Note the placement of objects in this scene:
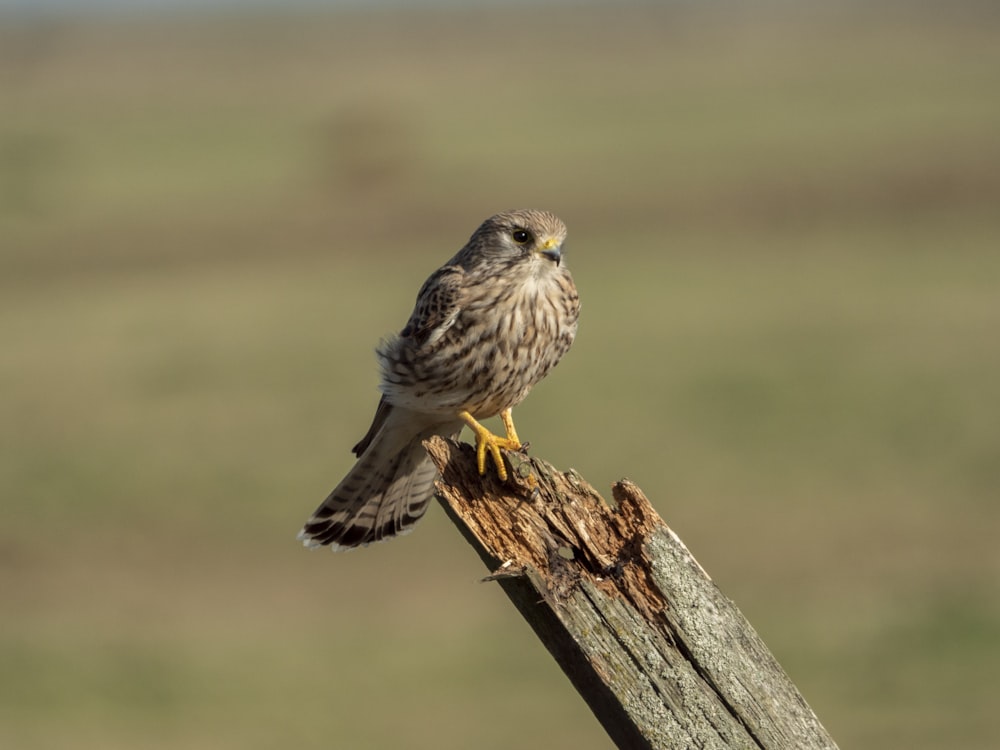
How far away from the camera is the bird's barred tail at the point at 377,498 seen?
4.55 meters

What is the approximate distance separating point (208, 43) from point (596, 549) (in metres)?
103

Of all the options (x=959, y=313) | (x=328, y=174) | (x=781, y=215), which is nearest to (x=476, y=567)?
(x=959, y=313)

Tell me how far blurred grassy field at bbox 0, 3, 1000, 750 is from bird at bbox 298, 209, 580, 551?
4.79 m

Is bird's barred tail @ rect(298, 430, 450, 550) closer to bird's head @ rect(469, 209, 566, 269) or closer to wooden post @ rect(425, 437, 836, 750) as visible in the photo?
bird's head @ rect(469, 209, 566, 269)

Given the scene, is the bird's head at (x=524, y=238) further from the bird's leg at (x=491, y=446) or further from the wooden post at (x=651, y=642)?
the wooden post at (x=651, y=642)

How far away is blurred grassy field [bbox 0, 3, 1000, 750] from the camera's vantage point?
392 inches

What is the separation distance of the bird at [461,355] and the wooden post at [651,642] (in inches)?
69.7

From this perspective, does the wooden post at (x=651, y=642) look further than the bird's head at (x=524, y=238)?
No

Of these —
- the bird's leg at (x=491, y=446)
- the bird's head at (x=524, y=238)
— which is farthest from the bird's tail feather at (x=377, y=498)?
the bird's head at (x=524, y=238)

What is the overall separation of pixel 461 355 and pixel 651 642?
2.23 m

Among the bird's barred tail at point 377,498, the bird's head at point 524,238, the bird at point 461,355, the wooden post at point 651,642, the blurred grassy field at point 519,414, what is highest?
the blurred grassy field at point 519,414

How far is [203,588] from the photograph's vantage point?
452 inches

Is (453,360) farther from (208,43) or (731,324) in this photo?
(208,43)

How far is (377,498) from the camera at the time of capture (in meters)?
4.62
